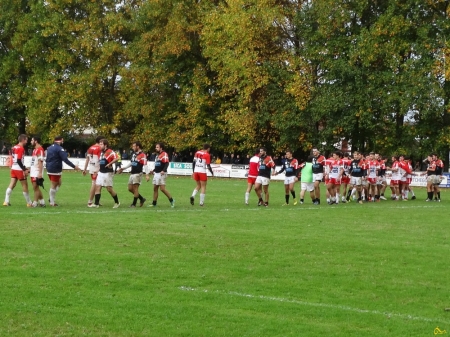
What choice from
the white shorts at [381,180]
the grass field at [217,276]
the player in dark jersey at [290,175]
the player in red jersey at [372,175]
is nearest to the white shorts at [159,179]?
the grass field at [217,276]

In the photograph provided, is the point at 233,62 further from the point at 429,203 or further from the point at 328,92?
the point at 429,203

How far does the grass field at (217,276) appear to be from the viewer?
9406 millimetres

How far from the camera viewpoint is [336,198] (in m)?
29.5

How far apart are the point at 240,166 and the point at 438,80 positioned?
42.9ft

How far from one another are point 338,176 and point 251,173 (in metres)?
3.43

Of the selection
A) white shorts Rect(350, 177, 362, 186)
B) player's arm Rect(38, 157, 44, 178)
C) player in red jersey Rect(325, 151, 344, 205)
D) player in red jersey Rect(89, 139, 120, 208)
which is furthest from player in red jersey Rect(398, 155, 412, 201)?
player's arm Rect(38, 157, 44, 178)

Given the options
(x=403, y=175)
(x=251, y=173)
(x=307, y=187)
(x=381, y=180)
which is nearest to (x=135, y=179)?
(x=251, y=173)

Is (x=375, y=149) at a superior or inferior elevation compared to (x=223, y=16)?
inferior

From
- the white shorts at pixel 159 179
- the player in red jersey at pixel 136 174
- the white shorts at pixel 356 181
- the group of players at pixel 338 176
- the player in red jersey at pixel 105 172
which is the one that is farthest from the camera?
the white shorts at pixel 356 181

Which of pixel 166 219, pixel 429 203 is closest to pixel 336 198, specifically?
pixel 429 203

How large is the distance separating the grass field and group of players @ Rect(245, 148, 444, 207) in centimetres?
654

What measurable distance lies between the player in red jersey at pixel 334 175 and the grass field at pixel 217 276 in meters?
7.99

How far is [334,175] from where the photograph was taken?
29.1 m

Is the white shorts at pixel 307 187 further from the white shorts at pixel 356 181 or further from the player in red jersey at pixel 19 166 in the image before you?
the player in red jersey at pixel 19 166
